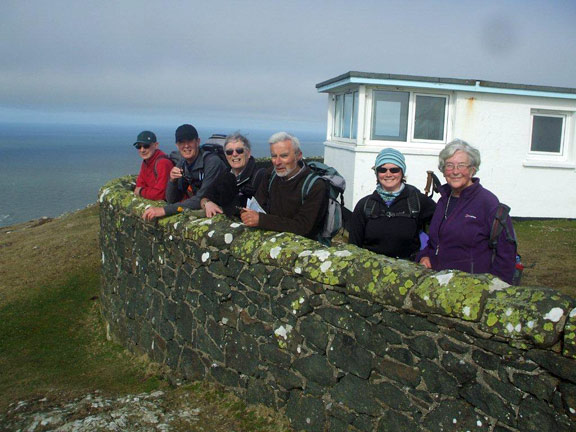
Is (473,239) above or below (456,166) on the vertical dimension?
below

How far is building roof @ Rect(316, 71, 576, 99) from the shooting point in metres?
13.3

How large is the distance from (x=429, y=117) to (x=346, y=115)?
2.49m

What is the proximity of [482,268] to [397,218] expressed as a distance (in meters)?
0.98

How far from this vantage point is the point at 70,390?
23.0 feet

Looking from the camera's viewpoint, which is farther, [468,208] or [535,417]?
[468,208]

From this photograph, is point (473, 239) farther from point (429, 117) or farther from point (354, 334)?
point (429, 117)

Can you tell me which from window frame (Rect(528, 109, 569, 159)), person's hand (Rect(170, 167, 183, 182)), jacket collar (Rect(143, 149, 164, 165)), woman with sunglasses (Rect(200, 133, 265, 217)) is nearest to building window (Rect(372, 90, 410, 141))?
window frame (Rect(528, 109, 569, 159))

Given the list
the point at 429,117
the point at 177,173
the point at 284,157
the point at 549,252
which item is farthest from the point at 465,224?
the point at 429,117

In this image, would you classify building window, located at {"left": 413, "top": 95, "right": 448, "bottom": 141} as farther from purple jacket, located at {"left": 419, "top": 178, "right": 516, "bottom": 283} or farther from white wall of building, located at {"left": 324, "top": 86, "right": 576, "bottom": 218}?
purple jacket, located at {"left": 419, "top": 178, "right": 516, "bottom": 283}

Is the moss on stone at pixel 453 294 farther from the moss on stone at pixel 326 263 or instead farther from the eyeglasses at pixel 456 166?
the eyeglasses at pixel 456 166

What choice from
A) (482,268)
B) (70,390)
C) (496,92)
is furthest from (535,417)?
(496,92)

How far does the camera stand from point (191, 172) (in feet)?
23.4

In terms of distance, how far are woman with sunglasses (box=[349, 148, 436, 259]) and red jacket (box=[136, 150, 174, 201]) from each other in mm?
4058

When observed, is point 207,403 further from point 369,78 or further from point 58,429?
point 369,78
